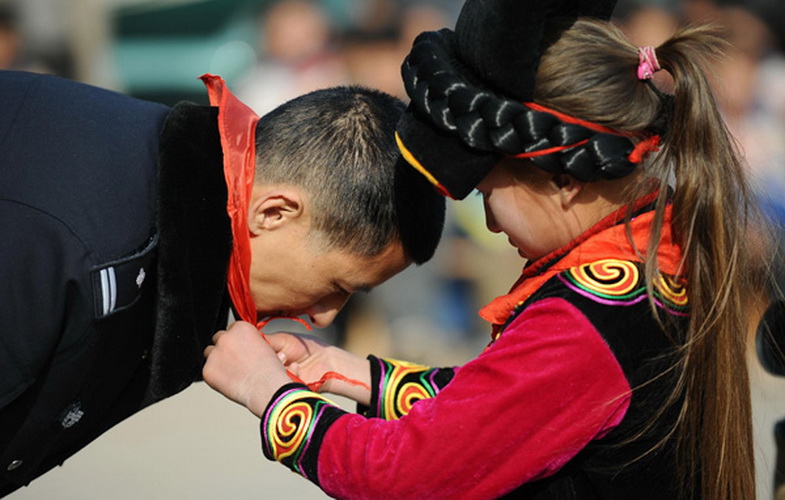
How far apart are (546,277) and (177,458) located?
310 centimetres

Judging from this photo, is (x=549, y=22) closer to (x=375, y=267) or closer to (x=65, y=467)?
(x=375, y=267)

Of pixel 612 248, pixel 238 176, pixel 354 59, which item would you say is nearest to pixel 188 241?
pixel 238 176

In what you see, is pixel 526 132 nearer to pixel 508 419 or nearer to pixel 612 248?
pixel 612 248

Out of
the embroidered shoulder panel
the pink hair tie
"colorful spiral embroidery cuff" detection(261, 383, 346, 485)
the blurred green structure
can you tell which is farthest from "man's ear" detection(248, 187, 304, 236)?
the blurred green structure

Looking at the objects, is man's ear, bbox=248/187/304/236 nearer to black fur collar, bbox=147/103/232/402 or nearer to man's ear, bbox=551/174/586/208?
black fur collar, bbox=147/103/232/402

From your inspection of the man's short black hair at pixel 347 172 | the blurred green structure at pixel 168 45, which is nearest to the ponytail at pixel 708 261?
the man's short black hair at pixel 347 172

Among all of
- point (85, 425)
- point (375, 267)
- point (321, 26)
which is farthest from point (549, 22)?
point (321, 26)

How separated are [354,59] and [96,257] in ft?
13.5

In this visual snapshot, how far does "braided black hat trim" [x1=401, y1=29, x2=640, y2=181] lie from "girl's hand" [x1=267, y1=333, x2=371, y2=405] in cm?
85

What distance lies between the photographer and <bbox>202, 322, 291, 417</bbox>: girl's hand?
7.30 feet

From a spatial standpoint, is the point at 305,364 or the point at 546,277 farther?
the point at 305,364

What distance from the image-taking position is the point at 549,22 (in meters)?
2.08

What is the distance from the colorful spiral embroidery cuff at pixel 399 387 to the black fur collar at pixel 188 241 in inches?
19.9

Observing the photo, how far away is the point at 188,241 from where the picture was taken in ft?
7.11
